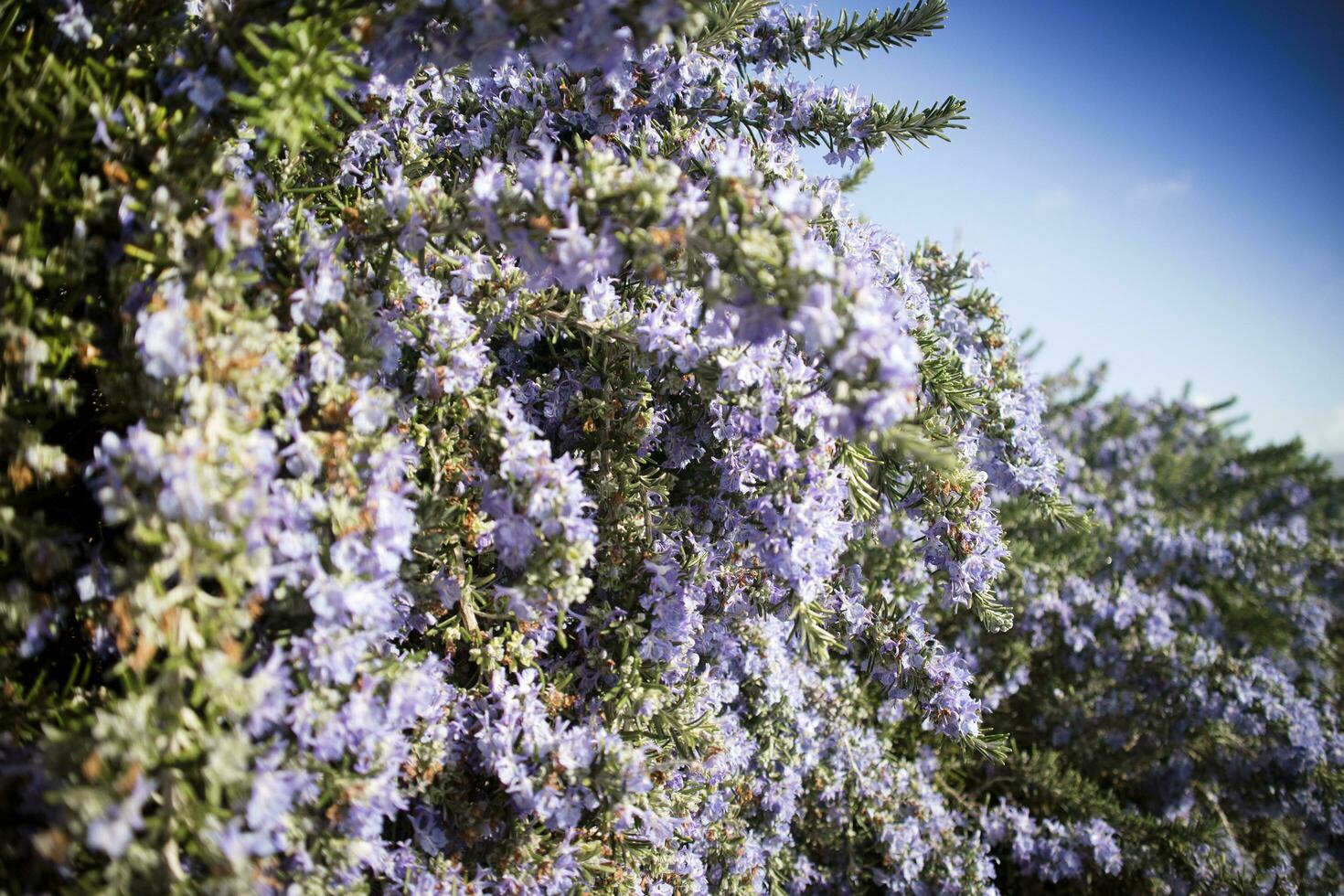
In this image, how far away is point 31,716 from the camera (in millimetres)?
1480

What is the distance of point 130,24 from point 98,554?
1289 millimetres

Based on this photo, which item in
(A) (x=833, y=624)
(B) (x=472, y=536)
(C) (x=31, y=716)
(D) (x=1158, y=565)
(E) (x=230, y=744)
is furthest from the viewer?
(D) (x=1158, y=565)

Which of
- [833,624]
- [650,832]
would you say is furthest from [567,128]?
[650,832]

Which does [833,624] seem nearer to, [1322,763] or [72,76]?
[72,76]

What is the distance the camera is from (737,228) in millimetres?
1548

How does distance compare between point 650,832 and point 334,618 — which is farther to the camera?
point 650,832

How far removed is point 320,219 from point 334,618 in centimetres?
137

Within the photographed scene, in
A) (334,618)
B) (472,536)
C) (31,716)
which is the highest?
(472,536)

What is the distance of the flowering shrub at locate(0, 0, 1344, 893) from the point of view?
1383 mm

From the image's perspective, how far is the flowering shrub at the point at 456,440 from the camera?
138 cm

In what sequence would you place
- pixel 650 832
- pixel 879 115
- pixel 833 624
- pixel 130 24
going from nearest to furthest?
pixel 130 24
pixel 650 832
pixel 879 115
pixel 833 624

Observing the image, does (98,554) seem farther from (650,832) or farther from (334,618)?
(650,832)

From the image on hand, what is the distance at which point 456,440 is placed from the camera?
211 cm

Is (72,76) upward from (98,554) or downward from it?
upward
